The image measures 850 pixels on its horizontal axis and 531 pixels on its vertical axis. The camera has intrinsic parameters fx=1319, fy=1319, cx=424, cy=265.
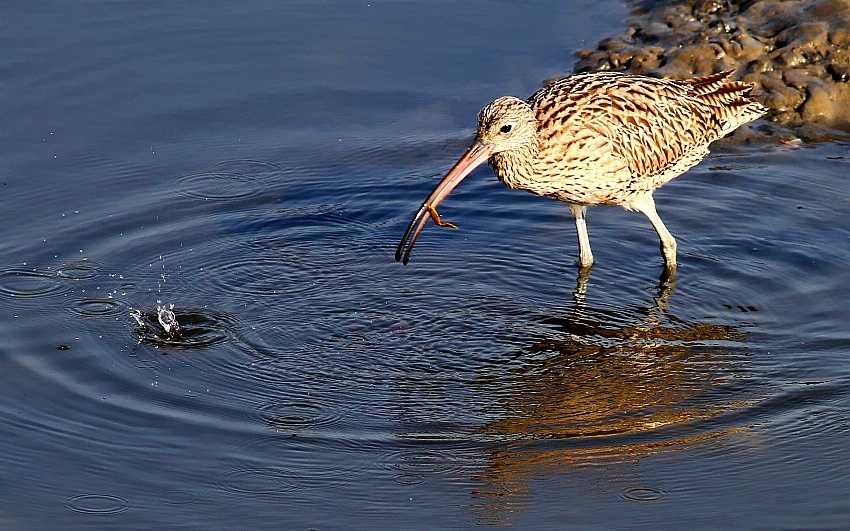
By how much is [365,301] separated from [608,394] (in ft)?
5.60

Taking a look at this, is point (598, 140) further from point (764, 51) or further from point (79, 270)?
point (764, 51)

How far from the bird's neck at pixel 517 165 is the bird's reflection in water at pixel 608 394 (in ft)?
2.65

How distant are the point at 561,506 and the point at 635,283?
9.48ft

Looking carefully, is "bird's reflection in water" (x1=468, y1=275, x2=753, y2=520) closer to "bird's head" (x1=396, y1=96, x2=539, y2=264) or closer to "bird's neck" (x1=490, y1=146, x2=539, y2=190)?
"bird's neck" (x1=490, y1=146, x2=539, y2=190)

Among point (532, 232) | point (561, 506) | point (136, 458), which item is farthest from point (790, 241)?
point (136, 458)

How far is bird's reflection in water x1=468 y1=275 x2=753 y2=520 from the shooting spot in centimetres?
595

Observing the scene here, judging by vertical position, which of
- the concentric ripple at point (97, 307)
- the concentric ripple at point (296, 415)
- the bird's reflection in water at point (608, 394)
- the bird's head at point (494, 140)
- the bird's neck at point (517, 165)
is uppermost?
the bird's head at point (494, 140)

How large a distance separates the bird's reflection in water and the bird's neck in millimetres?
807

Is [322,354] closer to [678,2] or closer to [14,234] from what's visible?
[14,234]

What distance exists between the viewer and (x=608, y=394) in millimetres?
6633

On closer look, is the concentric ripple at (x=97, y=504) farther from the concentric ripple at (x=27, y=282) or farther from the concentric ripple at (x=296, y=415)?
the concentric ripple at (x=27, y=282)

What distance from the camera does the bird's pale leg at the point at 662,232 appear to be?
8.23 m

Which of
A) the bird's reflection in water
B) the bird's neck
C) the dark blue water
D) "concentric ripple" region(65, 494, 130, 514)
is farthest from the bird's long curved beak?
"concentric ripple" region(65, 494, 130, 514)

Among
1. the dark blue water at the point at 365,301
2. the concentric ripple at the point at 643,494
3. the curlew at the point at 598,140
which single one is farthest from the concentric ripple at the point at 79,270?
the concentric ripple at the point at 643,494
